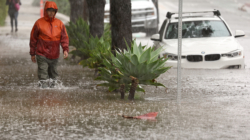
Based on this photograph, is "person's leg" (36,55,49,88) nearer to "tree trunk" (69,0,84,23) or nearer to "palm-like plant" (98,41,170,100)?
"palm-like plant" (98,41,170,100)

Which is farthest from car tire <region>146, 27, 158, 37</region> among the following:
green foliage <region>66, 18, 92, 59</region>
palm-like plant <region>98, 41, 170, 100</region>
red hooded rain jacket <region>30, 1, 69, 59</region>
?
palm-like plant <region>98, 41, 170, 100</region>

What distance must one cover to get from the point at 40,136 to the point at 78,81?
4768mm

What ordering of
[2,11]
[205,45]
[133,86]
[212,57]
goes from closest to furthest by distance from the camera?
[133,86] → [212,57] → [205,45] → [2,11]

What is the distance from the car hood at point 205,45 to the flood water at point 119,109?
2.14ft

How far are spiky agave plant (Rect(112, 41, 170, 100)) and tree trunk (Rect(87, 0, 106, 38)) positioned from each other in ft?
17.9

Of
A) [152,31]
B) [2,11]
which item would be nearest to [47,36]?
[152,31]

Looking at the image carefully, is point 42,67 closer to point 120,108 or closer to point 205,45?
point 120,108

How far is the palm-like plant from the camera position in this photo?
26.6 feet

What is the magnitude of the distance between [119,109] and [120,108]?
8cm

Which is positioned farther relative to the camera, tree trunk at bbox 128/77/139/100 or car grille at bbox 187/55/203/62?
car grille at bbox 187/55/203/62

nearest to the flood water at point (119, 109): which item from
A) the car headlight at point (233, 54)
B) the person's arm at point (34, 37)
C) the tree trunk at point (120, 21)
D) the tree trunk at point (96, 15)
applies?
the car headlight at point (233, 54)

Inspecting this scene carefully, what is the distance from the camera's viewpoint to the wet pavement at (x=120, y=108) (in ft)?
20.6

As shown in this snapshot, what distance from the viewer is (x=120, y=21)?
9719 mm

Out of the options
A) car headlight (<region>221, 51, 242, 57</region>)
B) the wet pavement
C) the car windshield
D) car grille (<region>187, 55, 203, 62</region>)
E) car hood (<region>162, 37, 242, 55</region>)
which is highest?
the car windshield
